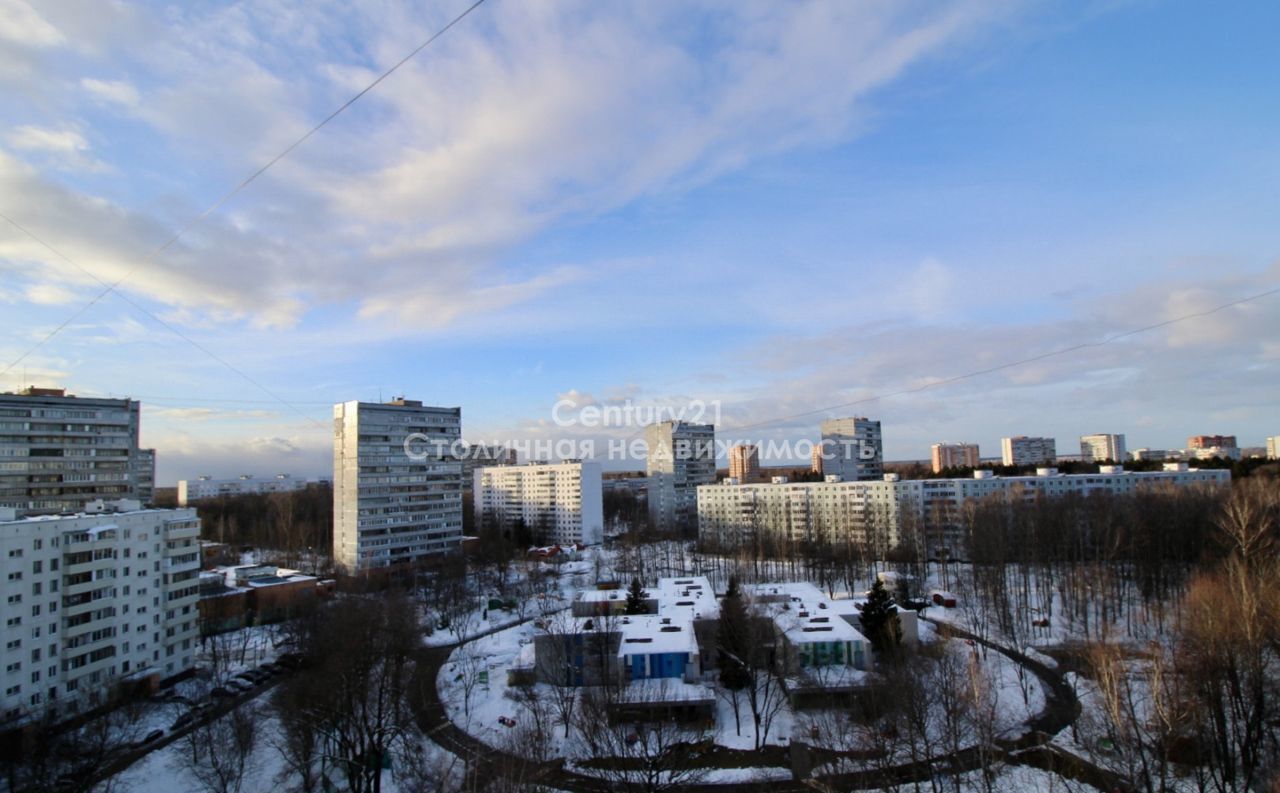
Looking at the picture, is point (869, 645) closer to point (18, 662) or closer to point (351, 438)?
point (18, 662)

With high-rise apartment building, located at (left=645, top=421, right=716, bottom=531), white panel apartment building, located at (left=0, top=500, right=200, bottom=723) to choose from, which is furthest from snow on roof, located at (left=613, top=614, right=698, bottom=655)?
high-rise apartment building, located at (left=645, top=421, right=716, bottom=531)

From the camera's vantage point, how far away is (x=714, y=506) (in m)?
53.1

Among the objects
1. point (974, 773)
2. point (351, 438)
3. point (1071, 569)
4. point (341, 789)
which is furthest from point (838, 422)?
point (341, 789)

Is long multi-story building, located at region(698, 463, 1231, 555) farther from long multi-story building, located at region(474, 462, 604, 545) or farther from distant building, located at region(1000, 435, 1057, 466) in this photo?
distant building, located at region(1000, 435, 1057, 466)

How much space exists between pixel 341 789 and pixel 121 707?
22.6 feet

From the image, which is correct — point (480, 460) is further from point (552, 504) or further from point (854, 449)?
point (854, 449)

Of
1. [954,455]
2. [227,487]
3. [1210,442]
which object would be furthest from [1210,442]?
[227,487]

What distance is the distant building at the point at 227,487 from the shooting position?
282 ft

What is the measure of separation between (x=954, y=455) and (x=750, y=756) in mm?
87996

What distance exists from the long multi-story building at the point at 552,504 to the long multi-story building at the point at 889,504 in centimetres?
982

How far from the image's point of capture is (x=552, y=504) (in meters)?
57.1

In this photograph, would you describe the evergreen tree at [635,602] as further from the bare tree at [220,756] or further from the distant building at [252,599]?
the distant building at [252,599]

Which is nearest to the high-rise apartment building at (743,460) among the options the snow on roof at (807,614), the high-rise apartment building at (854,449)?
the high-rise apartment building at (854,449)

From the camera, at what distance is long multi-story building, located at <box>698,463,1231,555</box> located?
41.3 meters
